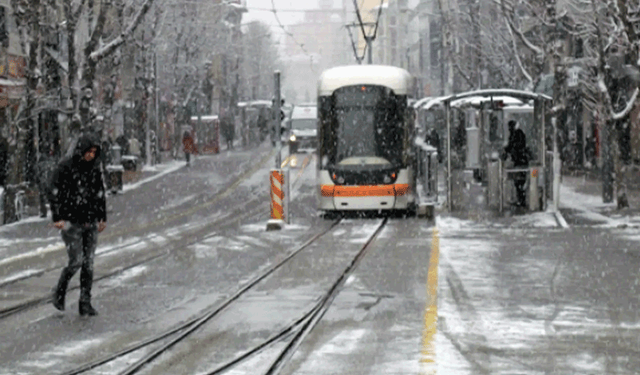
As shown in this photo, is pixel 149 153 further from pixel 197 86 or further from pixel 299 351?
pixel 299 351

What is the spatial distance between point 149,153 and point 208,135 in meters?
15.6

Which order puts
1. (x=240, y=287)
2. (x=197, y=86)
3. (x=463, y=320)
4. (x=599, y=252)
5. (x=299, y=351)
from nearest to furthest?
(x=299, y=351) < (x=463, y=320) < (x=240, y=287) < (x=599, y=252) < (x=197, y=86)

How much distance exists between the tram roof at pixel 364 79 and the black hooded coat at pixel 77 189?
15.8 m

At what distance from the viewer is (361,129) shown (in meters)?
27.5

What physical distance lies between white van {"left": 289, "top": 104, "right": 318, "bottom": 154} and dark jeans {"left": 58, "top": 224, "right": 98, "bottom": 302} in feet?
154

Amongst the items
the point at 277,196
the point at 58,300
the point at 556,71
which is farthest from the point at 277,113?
the point at 58,300

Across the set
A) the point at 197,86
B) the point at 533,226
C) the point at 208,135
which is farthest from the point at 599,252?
the point at 197,86

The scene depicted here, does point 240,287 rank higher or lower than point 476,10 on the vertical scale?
lower

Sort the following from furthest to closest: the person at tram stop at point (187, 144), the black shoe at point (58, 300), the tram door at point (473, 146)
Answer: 1. the person at tram stop at point (187, 144)
2. the tram door at point (473, 146)
3. the black shoe at point (58, 300)

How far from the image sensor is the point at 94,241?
12.3m

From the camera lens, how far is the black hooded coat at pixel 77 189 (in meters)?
12.0

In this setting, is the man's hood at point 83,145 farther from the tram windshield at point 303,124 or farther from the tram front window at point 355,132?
the tram windshield at point 303,124

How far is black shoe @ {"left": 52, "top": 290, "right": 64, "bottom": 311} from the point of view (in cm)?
1233

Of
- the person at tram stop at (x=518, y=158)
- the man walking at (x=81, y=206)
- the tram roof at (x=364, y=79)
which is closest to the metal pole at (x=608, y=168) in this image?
the person at tram stop at (x=518, y=158)
